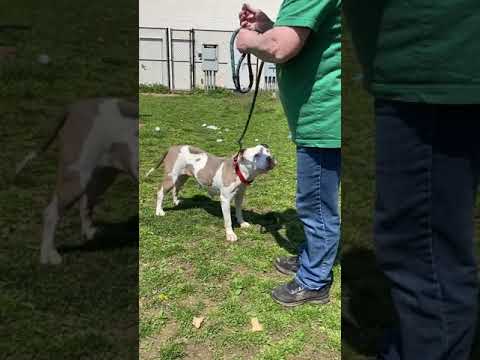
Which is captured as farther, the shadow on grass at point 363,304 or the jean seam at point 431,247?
the shadow on grass at point 363,304

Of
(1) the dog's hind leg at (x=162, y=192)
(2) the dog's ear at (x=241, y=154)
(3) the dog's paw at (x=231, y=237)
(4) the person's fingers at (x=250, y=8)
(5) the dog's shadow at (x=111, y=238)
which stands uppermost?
(4) the person's fingers at (x=250, y=8)

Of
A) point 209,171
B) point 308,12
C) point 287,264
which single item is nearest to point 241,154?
point 209,171

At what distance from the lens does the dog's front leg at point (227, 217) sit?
6.74ft

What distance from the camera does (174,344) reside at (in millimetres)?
1556

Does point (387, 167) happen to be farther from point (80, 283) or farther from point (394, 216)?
point (80, 283)

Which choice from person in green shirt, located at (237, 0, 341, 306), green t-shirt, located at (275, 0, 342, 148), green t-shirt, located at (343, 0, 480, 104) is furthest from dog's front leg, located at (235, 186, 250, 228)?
green t-shirt, located at (343, 0, 480, 104)

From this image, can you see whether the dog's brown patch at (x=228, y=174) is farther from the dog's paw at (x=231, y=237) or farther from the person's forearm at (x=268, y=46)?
the person's forearm at (x=268, y=46)

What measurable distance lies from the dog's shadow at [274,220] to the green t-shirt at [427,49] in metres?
1.21

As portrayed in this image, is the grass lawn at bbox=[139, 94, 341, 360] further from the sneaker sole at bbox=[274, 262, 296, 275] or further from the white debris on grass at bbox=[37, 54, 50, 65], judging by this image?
the white debris on grass at bbox=[37, 54, 50, 65]

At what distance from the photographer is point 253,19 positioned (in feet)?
4.92

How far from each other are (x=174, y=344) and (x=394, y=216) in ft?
2.91

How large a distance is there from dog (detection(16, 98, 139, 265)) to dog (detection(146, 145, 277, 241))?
1.68 ft

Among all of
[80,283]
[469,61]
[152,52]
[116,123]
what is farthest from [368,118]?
[80,283]

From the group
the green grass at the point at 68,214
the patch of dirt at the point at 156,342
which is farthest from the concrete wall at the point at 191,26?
the patch of dirt at the point at 156,342
